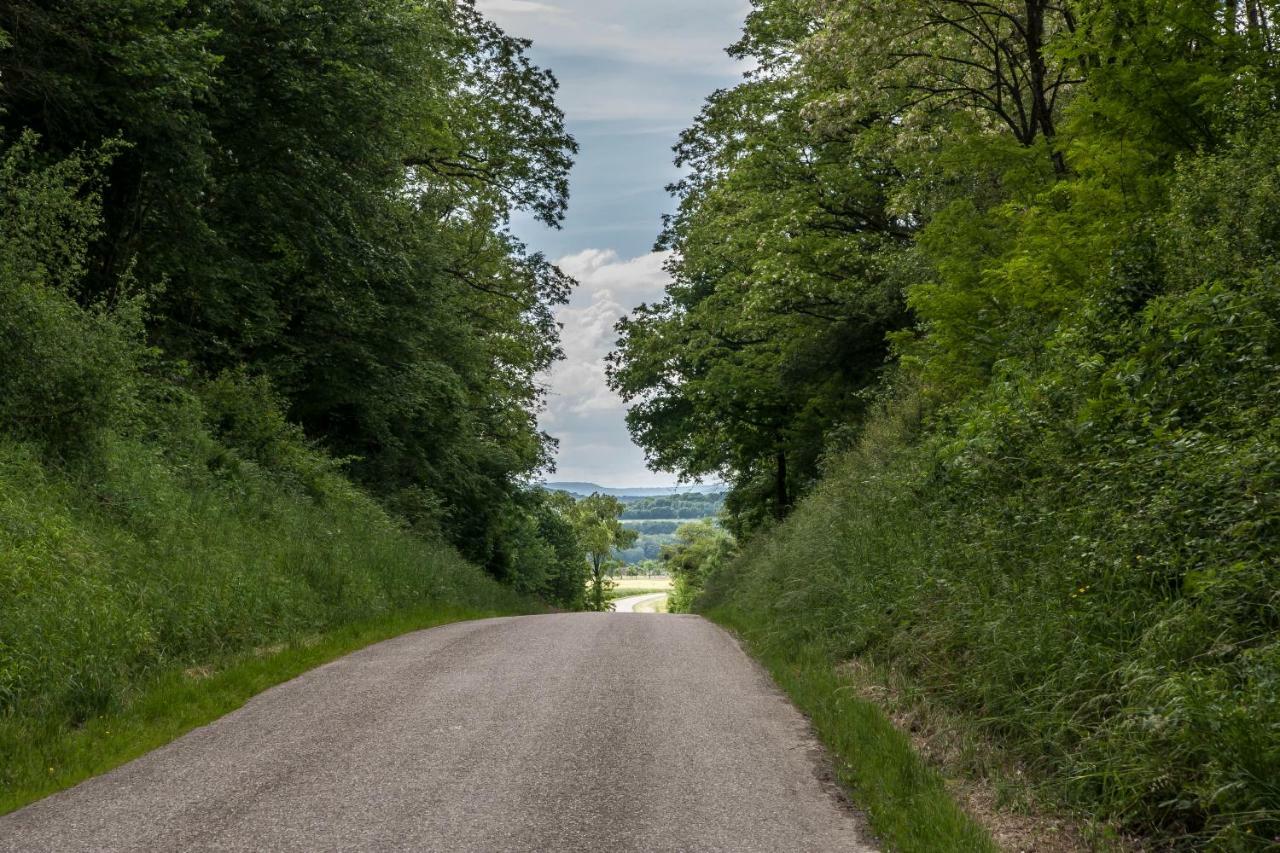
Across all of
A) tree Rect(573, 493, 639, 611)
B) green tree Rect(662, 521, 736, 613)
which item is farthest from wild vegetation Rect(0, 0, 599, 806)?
tree Rect(573, 493, 639, 611)

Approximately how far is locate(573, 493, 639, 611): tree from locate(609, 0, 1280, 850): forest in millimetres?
71673

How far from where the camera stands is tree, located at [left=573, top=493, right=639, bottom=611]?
313 ft

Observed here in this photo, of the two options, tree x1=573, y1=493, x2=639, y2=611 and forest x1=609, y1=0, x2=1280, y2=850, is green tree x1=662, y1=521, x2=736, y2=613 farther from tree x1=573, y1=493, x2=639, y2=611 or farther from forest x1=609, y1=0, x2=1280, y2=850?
forest x1=609, y1=0, x2=1280, y2=850

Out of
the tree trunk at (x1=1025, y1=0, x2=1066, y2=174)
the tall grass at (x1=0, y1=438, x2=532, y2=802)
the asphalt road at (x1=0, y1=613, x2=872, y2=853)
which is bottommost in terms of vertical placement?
the asphalt road at (x1=0, y1=613, x2=872, y2=853)

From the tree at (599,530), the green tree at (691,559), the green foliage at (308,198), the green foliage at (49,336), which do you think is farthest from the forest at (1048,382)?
the tree at (599,530)

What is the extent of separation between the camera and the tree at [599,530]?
3755 inches

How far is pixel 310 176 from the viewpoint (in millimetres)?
16781

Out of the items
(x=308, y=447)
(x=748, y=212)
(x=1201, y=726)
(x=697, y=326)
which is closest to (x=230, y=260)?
(x=308, y=447)

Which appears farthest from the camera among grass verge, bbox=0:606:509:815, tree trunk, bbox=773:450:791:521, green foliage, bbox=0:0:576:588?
tree trunk, bbox=773:450:791:521

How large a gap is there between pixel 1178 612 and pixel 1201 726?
3.73 feet

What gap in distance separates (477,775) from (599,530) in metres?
96.6

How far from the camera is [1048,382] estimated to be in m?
9.16

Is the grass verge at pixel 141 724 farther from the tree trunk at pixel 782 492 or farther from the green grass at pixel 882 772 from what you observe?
the tree trunk at pixel 782 492

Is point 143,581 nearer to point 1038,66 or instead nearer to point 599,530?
point 1038,66
